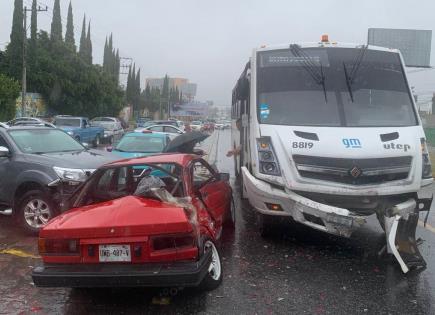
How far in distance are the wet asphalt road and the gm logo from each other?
144 centimetres

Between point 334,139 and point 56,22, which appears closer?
point 334,139

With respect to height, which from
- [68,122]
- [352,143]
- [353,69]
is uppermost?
[353,69]

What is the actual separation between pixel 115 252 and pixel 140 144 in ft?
28.2

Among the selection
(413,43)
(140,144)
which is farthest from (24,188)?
(413,43)

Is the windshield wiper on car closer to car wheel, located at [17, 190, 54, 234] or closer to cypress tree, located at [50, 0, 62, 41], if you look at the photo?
car wheel, located at [17, 190, 54, 234]

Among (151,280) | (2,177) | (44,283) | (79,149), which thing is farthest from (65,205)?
(79,149)

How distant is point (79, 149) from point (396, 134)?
5527mm

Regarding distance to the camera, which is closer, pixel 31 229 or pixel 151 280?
pixel 151 280

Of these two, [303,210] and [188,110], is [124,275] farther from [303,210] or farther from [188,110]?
[188,110]

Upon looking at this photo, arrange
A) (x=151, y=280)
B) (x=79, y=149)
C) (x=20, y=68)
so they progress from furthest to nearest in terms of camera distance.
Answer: (x=20, y=68) → (x=79, y=149) → (x=151, y=280)

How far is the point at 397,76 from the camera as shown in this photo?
7.62m

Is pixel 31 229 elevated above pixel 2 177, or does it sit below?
below

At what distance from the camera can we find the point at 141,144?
13.3 m

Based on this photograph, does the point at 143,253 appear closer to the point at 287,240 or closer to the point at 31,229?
the point at 287,240
